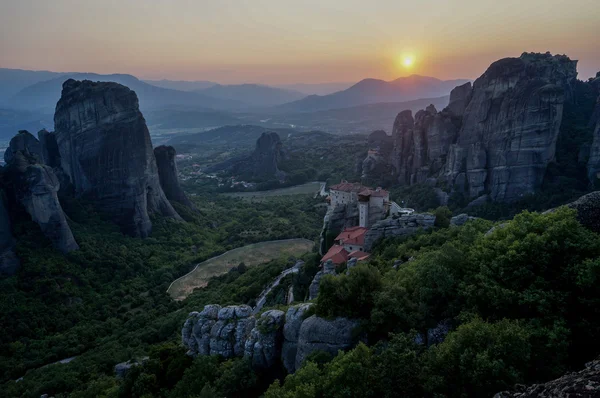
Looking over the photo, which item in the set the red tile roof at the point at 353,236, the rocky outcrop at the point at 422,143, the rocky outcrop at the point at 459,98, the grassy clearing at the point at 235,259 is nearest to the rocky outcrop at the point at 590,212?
the red tile roof at the point at 353,236

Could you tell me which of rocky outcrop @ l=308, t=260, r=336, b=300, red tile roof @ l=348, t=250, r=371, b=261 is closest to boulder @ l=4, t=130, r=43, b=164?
Result: rocky outcrop @ l=308, t=260, r=336, b=300

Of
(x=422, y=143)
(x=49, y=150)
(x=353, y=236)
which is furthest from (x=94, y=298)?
(x=422, y=143)

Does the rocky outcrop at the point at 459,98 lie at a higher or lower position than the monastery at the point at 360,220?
higher

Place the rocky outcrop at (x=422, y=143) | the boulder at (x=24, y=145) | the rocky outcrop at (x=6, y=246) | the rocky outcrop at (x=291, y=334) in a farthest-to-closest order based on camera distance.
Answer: the rocky outcrop at (x=422, y=143) → the boulder at (x=24, y=145) → the rocky outcrop at (x=6, y=246) → the rocky outcrop at (x=291, y=334)

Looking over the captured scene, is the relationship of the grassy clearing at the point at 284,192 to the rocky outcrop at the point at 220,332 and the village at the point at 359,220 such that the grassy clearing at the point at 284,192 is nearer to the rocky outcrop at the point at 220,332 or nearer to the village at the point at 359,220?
the village at the point at 359,220

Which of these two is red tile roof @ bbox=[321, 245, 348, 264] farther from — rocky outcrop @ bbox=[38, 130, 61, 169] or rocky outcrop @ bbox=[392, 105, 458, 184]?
rocky outcrop @ bbox=[38, 130, 61, 169]

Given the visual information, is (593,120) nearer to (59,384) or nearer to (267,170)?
(59,384)
